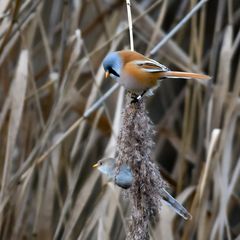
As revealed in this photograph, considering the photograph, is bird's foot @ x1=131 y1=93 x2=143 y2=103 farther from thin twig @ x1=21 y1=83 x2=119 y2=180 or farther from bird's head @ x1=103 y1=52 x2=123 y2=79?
thin twig @ x1=21 y1=83 x2=119 y2=180

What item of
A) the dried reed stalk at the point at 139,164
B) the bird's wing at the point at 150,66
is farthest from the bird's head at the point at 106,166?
the bird's wing at the point at 150,66

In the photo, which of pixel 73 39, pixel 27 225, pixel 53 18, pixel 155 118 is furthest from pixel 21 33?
pixel 155 118

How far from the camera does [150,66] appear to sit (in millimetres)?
1173

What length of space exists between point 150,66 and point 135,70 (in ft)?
0.11

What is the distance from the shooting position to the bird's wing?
45.3 inches

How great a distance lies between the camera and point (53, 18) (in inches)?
81.9

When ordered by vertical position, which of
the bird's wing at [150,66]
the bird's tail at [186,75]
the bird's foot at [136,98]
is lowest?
the bird's foot at [136,98]

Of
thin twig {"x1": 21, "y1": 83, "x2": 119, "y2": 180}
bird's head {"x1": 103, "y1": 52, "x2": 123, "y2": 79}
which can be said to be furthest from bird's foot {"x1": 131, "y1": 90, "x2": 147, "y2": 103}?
thin twig {"x1": 21, "y1": 83, "x2": 119, "y2": 180}

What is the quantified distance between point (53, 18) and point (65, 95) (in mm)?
579

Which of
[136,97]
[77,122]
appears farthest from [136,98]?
[77,122]

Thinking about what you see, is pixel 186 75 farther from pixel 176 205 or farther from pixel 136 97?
pixel 176 205

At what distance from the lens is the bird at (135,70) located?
1.15 metres

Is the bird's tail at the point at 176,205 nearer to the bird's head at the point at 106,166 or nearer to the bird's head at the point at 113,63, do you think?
the bird's head at the point at 106,166

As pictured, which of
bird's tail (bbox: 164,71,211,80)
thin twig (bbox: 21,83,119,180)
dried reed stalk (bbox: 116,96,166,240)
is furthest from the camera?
thin twig (bbox: 21,83,119,180)
